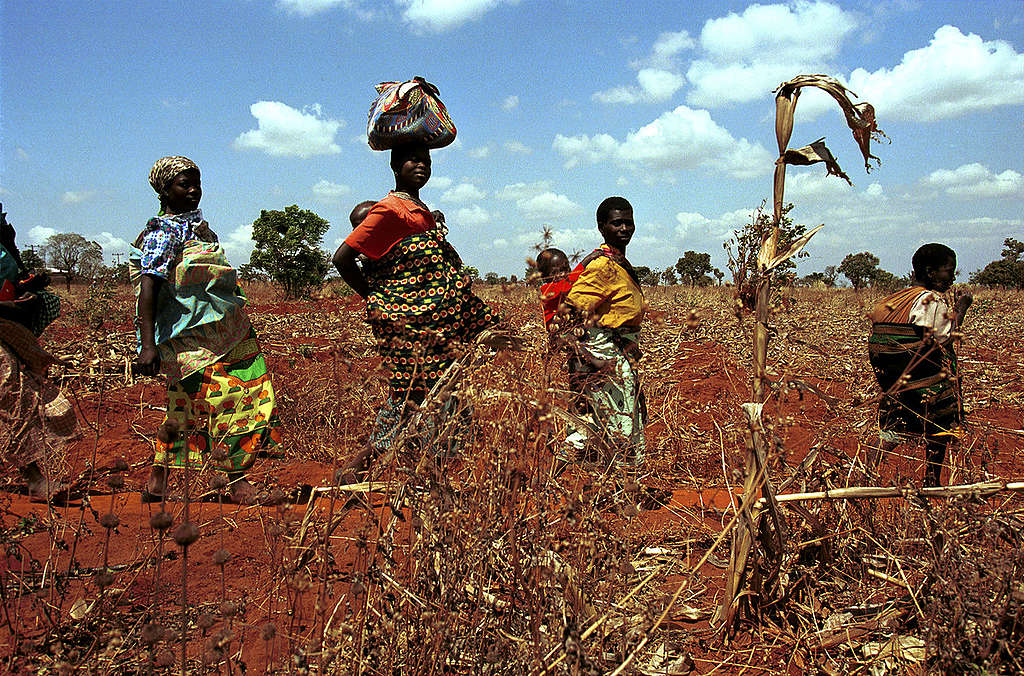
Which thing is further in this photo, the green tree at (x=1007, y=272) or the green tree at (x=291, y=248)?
the green tree at (x=1007, y=272)

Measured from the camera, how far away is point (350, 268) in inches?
118

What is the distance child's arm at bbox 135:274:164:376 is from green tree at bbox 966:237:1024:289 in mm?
30300

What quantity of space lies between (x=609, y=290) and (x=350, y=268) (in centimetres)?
124

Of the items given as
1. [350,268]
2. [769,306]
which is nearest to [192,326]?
[350,268]

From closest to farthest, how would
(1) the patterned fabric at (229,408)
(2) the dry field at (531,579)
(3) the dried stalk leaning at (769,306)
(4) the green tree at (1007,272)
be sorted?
(2) the dry field at (531,579), (3) the dried stalk leaning at (769,306), (1) the patterned fabric at (229,408), (4) the green tree at (1007,272)

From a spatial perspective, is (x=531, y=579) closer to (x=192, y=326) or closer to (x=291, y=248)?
(x=192, y=326)

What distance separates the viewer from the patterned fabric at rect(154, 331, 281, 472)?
10.9 ft

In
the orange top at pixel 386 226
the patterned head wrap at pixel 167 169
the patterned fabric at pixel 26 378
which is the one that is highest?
the patterned head wrap at pixel 167 169

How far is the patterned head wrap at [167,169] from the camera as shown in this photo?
3.26 m

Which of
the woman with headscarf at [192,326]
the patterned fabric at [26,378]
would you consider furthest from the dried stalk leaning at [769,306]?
the patterned fabric at [26,378]

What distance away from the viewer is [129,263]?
3.29 m

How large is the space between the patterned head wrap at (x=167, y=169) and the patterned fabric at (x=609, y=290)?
1960mm

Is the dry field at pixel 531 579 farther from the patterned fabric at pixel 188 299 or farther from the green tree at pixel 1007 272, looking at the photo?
the green tree at pixel 1007 272

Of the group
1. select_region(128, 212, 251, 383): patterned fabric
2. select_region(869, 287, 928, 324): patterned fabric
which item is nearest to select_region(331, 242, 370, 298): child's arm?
select_region(128, 212, 251, 383): patterned fabric
